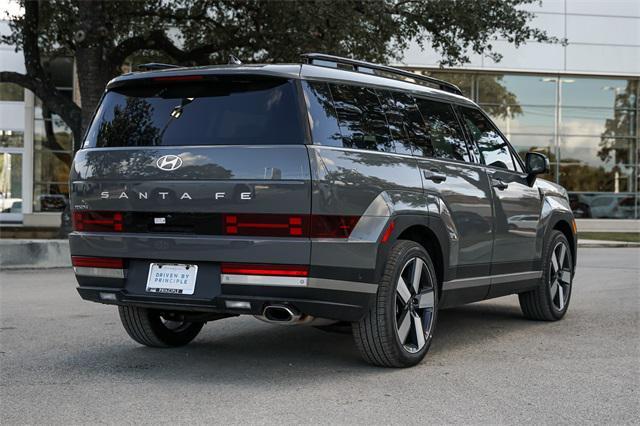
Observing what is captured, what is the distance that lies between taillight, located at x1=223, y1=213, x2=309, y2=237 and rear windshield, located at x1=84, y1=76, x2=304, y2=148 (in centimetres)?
46

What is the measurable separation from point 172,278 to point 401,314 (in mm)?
1540

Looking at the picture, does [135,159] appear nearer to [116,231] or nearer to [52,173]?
[116,231]

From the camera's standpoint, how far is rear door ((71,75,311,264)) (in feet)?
16.5

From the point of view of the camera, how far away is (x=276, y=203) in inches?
197

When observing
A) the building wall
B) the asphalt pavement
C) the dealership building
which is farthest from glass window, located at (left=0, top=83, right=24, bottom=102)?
the asphalt pavement

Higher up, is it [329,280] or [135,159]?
[135,159]

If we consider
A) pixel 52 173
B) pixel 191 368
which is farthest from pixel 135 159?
pixel 52 173

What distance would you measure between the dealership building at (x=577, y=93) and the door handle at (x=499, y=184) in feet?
77.1

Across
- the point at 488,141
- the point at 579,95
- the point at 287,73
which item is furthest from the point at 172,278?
the point at 579,95

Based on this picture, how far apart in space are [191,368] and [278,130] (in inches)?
70.2

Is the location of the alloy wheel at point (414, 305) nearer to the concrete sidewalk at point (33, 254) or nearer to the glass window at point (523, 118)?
the concrete sidewalk at point (33, 254)

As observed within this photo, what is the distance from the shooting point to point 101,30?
16297 millimetres

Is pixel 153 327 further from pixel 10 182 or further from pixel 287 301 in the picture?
pixel 10 182

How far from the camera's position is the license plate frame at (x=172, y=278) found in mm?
5281
